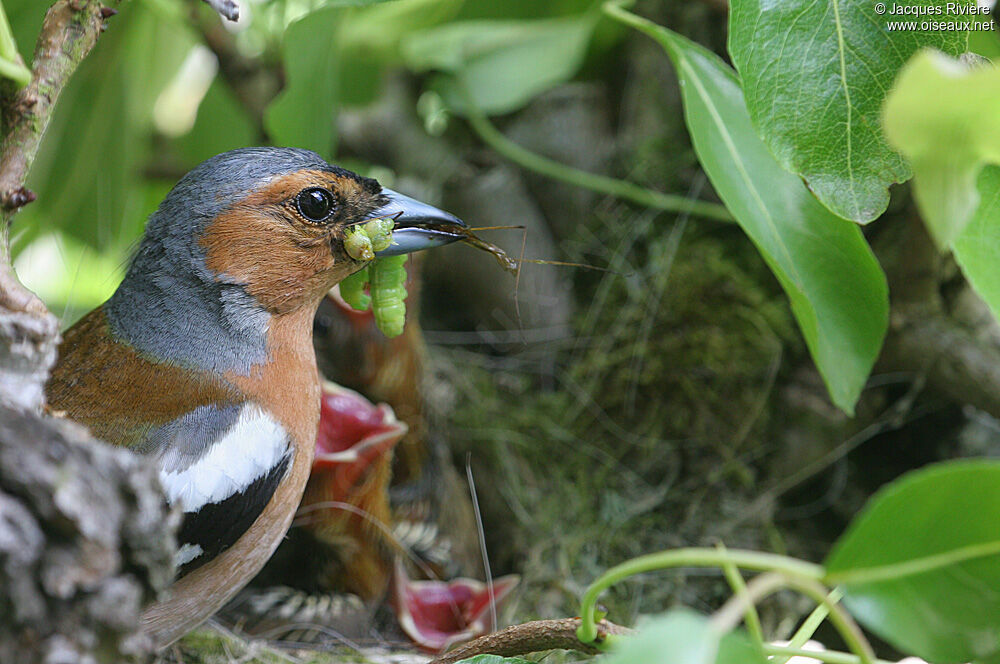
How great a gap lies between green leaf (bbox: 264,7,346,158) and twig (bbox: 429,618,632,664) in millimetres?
955

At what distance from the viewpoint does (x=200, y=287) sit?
3.97 ft

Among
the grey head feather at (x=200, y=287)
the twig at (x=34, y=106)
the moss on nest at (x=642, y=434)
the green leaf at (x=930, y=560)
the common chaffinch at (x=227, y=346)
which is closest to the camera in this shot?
the green leaf at (x=930, y=560)

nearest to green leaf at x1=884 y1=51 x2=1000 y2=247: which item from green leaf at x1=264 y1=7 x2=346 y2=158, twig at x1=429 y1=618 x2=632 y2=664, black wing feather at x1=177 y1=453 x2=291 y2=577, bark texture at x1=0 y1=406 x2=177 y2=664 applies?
twig at x1=429 y1=618 x2=632 y2=664

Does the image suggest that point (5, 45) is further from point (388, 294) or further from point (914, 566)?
point (914, 566)

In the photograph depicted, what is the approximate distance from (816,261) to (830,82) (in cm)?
25

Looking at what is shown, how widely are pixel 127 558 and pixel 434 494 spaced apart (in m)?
1.34

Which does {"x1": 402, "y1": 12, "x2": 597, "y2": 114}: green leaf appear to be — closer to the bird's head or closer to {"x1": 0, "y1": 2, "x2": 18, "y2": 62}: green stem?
the bird's head

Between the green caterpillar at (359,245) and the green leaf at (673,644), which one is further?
the green caterpillar at (359,245)

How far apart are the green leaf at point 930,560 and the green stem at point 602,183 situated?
1.27 m

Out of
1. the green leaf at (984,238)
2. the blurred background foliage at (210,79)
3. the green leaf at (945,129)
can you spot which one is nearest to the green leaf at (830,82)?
the green leaf at (984,238)

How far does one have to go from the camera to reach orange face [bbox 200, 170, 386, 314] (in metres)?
1.20

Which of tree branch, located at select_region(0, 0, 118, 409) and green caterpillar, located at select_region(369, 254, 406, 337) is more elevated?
tree branch, located at select_region(0, 0, 118, 409)

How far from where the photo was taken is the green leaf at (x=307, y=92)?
4.84 feet

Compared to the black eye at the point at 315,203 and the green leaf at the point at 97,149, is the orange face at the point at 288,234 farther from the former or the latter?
the green leaf at the point at 97,149
